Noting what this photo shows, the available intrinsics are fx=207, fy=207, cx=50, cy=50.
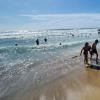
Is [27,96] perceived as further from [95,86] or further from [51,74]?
[51,74]

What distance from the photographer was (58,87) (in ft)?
33.2

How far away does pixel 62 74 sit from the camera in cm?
1291

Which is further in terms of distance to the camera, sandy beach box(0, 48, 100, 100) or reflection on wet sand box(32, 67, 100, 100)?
sandy beach box(0, 48, 100, 100)

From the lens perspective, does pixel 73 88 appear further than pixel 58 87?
No

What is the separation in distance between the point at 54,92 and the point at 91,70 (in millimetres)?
4671

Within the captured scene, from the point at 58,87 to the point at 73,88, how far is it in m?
0.82

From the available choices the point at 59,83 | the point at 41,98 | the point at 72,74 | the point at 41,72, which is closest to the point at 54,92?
the point at 41,98

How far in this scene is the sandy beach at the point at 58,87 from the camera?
28.7 ft

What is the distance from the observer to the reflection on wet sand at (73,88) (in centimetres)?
854

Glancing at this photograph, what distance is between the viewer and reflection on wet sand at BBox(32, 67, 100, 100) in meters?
8.54

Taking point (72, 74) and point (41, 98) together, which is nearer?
point (41, 98)

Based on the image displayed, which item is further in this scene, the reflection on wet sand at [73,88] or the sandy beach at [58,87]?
the sandy beach at [58,87]

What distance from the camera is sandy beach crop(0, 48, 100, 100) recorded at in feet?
28.7

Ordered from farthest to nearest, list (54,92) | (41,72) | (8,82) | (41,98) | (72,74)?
(41,72) → (72,74) → (8,82) → (54,92) → (41,98)
